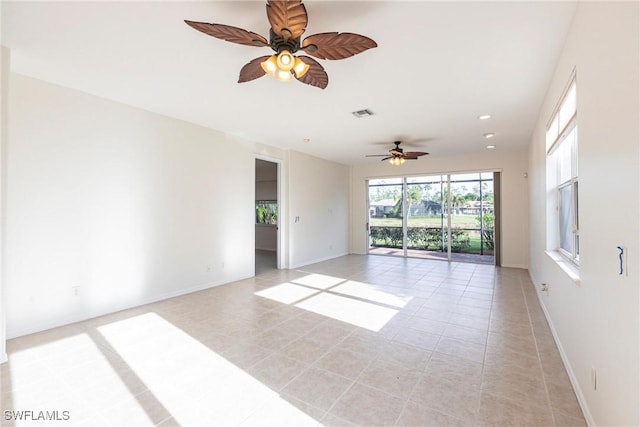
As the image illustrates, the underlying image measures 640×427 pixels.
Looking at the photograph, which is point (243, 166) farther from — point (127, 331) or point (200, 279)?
point (127, 331)

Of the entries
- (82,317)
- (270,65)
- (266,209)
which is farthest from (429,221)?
(82,317)

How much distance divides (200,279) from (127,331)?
160cm

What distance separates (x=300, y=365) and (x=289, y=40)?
2.51 metres

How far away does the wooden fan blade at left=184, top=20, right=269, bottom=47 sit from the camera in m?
1.72

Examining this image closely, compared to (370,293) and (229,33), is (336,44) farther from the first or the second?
(370,293)

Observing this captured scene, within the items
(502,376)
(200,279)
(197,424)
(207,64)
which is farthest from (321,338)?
(207,64)

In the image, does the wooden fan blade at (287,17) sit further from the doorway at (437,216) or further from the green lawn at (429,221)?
the green lawn at (429,221)

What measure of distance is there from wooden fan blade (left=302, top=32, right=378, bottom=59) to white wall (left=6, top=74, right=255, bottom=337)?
9.69 feet

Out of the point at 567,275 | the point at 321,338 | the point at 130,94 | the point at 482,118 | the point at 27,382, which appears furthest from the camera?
the point at 482,118

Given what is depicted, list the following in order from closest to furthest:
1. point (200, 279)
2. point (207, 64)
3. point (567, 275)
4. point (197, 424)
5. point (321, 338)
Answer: point (197, 424) < point (567, 275) < point (207, 64) < point (321, 338) < point (200, 279)

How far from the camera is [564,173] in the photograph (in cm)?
300

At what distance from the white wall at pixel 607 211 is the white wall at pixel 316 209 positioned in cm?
494

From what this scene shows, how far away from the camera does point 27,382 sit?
6.87 ft

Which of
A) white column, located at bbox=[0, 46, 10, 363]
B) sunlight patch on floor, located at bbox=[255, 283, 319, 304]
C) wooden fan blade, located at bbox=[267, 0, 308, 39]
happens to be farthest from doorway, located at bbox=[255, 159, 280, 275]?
wooden fan blade, located at bbox=[267, 0, 308, 39]
